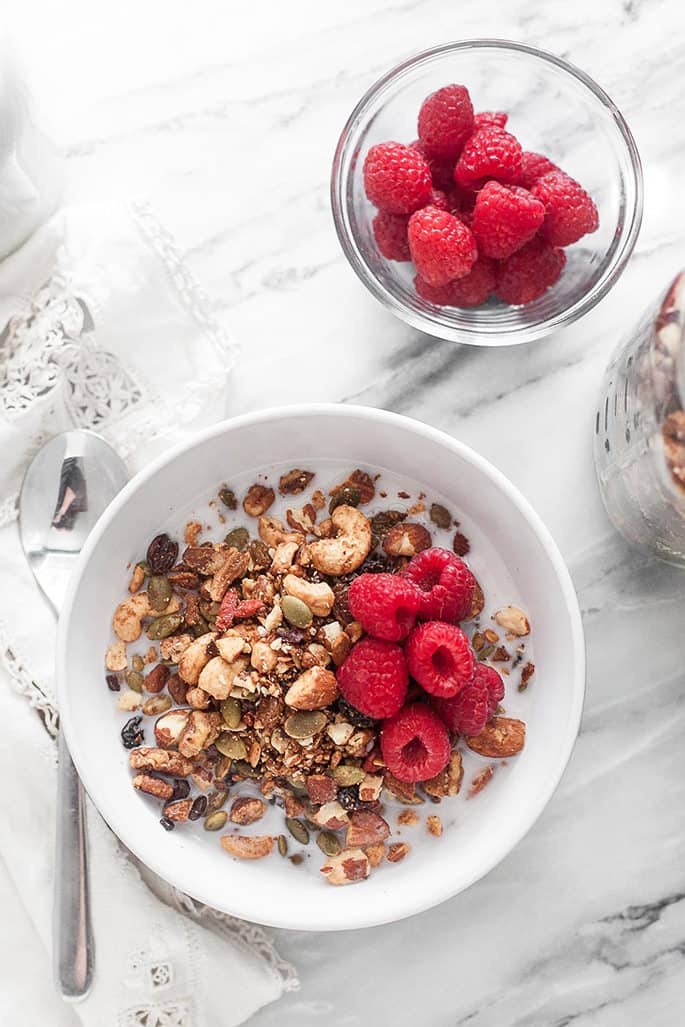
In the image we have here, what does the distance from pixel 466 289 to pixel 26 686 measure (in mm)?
557

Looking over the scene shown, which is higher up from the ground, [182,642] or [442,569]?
[442,569]

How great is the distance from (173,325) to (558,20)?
1.61 ft

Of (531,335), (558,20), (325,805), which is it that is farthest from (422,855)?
(558,20)

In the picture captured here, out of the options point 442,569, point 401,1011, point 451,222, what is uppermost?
point 451,222

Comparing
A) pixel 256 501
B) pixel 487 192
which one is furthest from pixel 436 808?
pixel 487 192

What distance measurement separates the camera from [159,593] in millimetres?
881

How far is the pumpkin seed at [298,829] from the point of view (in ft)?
2.89

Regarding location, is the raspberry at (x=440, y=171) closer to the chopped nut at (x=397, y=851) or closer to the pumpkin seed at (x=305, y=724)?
the pumpkin seed at (x=305, y=724)

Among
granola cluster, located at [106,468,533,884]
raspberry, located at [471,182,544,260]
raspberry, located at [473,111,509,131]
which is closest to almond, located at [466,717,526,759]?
granola cluster, located at [106,468,533,884]

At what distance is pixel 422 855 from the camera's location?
884 millimetres

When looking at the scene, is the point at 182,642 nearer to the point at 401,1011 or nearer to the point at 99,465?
the point at 99,465

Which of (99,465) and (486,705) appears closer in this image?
(486,705)

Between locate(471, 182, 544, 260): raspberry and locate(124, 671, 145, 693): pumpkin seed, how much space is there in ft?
1.65

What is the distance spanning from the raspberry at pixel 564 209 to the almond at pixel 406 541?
0.29 meters
